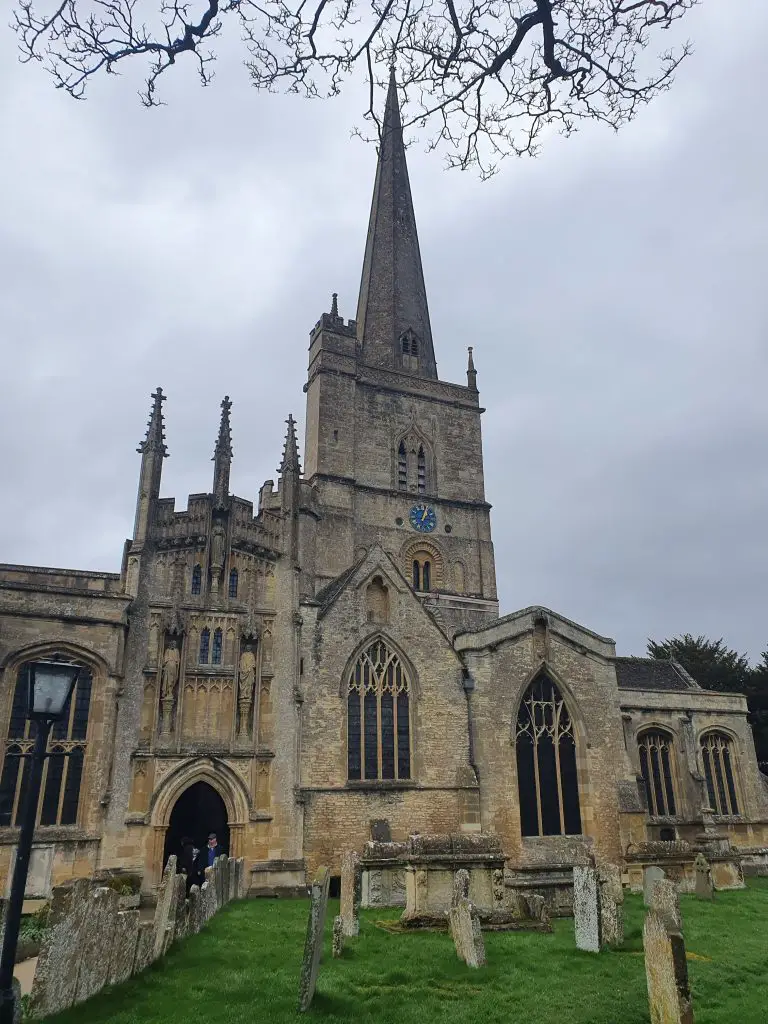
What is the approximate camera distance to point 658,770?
29.2 metres

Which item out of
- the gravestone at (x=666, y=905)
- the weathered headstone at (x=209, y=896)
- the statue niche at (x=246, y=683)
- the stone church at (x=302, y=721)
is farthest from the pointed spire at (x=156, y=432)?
the gravestone at (x=666, y=905)

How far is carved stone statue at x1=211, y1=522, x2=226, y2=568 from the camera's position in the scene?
74.5ft

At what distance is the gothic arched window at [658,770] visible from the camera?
2852 centimetres

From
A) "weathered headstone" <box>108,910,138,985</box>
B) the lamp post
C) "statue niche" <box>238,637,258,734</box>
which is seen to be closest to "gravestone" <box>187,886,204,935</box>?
"weathered headstone" <box>108,910,138,985</box>

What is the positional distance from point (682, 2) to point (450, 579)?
112 feet

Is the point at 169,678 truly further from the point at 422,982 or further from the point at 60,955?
the point at 60,955

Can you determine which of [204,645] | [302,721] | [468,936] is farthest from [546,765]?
[468,936]

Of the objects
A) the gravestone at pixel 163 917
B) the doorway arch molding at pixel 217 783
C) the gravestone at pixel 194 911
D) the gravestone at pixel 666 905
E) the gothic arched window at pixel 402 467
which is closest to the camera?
the gravestone at pixel 666 905

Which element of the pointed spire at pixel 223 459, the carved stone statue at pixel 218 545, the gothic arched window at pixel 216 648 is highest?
the pointed spire at pixel 223 459

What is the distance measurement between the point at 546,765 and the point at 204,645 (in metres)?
11.4

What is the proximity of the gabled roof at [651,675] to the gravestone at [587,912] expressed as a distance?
19.6 metres

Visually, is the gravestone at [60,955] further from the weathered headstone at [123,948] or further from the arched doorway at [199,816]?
the arched doorway at [199,816]

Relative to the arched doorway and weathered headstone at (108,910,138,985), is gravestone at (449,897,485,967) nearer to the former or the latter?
weathered headstone at (108,910,138,985)

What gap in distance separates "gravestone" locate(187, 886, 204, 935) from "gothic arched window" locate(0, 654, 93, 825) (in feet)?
23.1
